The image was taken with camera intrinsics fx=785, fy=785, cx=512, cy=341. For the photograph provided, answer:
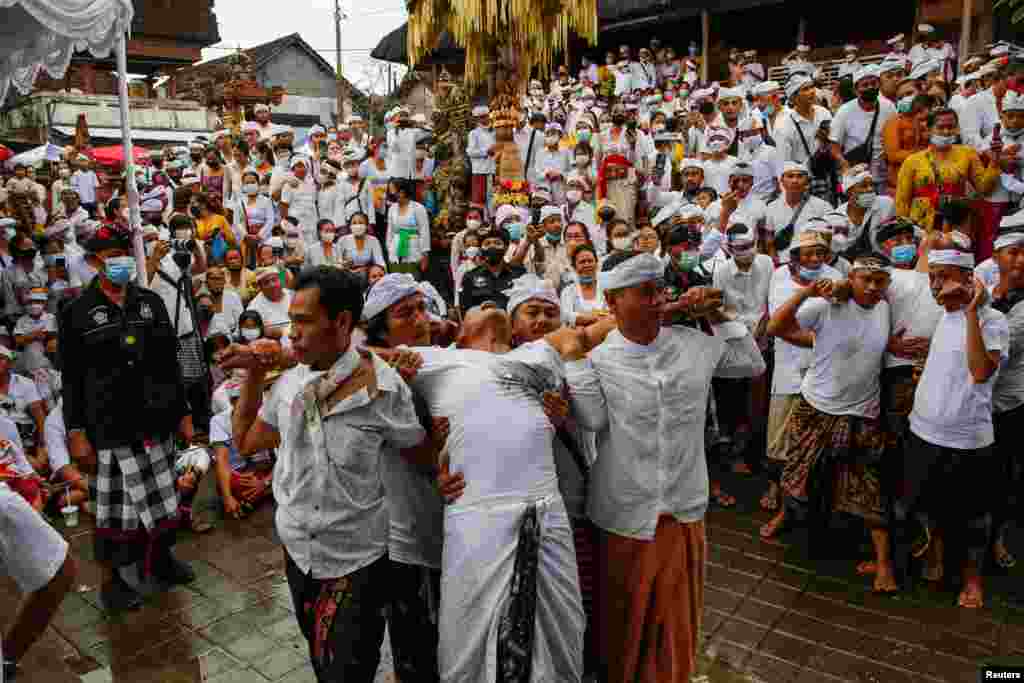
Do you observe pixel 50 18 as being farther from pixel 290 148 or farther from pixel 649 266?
pixel 290 148

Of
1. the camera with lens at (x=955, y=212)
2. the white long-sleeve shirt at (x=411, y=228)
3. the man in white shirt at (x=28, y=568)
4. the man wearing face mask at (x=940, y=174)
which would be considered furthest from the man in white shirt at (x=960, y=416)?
the white long-sleeve shirt at (x=411, y=228)

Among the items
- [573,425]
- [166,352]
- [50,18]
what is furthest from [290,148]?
[573,425]

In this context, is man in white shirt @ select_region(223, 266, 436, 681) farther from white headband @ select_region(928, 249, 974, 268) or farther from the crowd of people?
white headband @ select_region(928, 249, 974, 268)

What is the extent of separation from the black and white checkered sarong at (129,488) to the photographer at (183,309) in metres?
2.01

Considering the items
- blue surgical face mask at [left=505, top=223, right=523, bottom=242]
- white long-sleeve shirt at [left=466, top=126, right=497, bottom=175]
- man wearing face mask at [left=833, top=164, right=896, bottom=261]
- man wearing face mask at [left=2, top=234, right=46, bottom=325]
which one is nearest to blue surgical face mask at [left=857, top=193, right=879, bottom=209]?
man wearing face mask at [left=833, top=164, right=896, bottom=261]

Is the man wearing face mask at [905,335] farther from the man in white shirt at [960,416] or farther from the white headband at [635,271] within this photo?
the white headband at [635,271]

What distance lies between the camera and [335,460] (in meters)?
2.78

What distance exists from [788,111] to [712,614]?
21.6 ft

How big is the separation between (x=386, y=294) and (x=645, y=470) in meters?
1.28

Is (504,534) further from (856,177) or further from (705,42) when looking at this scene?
(705,42)

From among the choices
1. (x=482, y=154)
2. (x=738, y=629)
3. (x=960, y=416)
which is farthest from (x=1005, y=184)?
(x=482, y=154)

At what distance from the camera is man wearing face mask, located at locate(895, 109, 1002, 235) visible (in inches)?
296

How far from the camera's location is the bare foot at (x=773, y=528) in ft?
17.7

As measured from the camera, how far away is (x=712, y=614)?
14.6 feet
